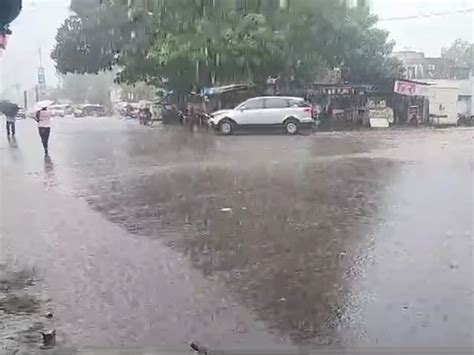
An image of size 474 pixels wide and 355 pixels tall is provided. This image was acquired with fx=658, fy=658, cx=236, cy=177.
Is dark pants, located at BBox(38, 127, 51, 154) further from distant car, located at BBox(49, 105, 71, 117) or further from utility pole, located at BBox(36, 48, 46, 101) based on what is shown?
utility pole, located at BBox(36, 48, 46, 101)

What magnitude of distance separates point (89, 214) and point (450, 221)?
3173 millimetres

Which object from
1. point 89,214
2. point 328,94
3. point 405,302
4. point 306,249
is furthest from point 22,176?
point 405,302

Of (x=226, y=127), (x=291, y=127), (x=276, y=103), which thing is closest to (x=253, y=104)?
(x=276, y=103)

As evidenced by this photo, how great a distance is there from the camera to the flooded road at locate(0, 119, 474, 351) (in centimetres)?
327

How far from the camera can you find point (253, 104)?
8.61 m

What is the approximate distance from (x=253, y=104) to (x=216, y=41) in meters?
2.36

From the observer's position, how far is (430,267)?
13.7ft

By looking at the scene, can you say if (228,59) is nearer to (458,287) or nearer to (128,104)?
(128,104)

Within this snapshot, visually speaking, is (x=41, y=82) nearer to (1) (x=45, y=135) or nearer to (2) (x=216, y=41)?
(1) (x=45, y=135)

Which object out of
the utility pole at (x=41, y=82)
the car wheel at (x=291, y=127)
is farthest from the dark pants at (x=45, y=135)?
the car wheel at (x=291, y=127)

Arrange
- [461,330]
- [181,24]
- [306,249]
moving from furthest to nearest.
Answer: [181,24]
[306,249]
[461,330]

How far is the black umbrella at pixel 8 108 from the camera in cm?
649

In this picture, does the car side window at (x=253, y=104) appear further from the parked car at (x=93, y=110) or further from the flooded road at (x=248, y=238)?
the parked car at (x=93, y=110)

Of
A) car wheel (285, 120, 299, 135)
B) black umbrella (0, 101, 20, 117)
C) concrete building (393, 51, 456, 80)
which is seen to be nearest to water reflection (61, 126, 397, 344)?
car wheel (285, 120, 299, 135)
